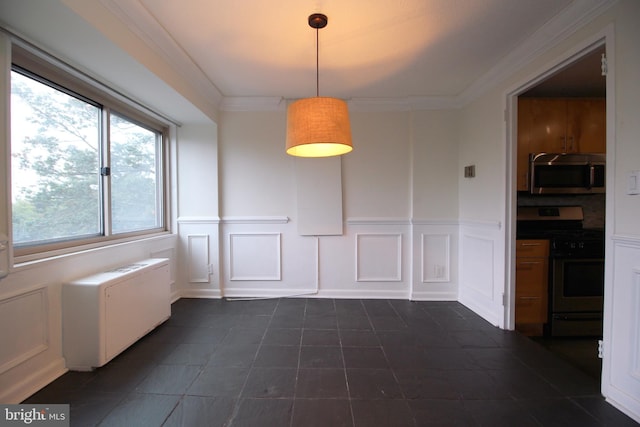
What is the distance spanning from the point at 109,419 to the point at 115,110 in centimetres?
240

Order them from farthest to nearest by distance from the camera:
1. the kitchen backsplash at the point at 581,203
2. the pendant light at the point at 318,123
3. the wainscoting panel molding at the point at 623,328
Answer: the kitchen backsplash at the point at 581,203 < the pendant light at the point at 318,123 < the wainscoting panel molding at the point at 623,328

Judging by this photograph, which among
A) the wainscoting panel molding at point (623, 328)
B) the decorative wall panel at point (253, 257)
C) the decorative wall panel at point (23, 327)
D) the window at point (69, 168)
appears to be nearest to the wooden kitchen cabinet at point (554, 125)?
the wainscoting panel molding at point (623, 328)

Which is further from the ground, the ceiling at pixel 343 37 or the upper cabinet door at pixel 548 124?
the ceiling at pixel 343 37

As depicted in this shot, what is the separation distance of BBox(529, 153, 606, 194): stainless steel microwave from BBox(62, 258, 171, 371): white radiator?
380 centimetres

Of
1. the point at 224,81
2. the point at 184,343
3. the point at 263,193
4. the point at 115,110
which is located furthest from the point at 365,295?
the point at 115,110

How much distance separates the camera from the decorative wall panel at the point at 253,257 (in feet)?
10.8

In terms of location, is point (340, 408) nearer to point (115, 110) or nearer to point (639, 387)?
point (639, 387)

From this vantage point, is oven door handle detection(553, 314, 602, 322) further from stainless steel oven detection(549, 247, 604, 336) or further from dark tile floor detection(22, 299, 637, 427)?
dark tile floor detection(22, 299, 637, 427)

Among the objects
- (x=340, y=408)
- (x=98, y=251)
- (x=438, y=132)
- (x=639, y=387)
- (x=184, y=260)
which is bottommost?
(x=340, y=408)

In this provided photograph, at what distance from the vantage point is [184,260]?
325cm

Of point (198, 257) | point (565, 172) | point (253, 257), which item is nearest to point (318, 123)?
point (253, 257)

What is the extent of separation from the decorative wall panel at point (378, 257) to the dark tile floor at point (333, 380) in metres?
0.72

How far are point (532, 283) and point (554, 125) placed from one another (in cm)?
162

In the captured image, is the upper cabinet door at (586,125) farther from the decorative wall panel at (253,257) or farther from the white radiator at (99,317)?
the white radiator at (99,317)
